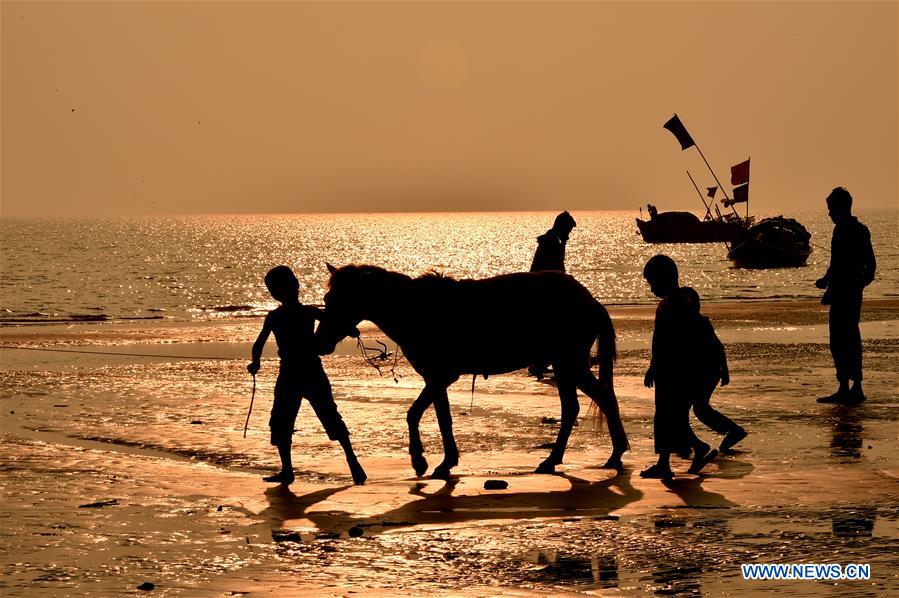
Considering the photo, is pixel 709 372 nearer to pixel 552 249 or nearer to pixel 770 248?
pixel 552 249

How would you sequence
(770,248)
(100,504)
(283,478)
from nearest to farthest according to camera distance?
(100,504) < (283,478) < (770,248)

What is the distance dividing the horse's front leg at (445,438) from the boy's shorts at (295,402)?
2.59ft

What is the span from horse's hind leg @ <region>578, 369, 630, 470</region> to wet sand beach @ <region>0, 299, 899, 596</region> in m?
0.25

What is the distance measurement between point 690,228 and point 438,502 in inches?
4534

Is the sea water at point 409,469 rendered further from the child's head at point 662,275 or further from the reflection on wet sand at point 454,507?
the child's head at point 662,275

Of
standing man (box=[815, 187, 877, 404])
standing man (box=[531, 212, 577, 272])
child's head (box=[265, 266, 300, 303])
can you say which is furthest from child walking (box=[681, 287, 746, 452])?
standing man (box=[531, 212, 577, 272])

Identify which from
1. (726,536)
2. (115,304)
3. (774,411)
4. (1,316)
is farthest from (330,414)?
(115,304)

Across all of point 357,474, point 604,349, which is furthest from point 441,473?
point 604,349

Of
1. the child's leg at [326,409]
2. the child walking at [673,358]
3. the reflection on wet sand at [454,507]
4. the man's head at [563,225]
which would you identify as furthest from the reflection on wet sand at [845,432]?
the man's head at [563,225]

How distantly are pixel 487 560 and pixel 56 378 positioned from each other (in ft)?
46.4

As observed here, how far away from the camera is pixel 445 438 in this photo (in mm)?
10469

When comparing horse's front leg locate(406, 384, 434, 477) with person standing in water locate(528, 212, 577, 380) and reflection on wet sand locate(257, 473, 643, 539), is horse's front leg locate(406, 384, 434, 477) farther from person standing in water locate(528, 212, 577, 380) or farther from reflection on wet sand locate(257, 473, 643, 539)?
person standing in water locate(528, 212, 577, 380)

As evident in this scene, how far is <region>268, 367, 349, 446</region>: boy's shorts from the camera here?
405 inches

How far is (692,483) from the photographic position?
974 centimetres
